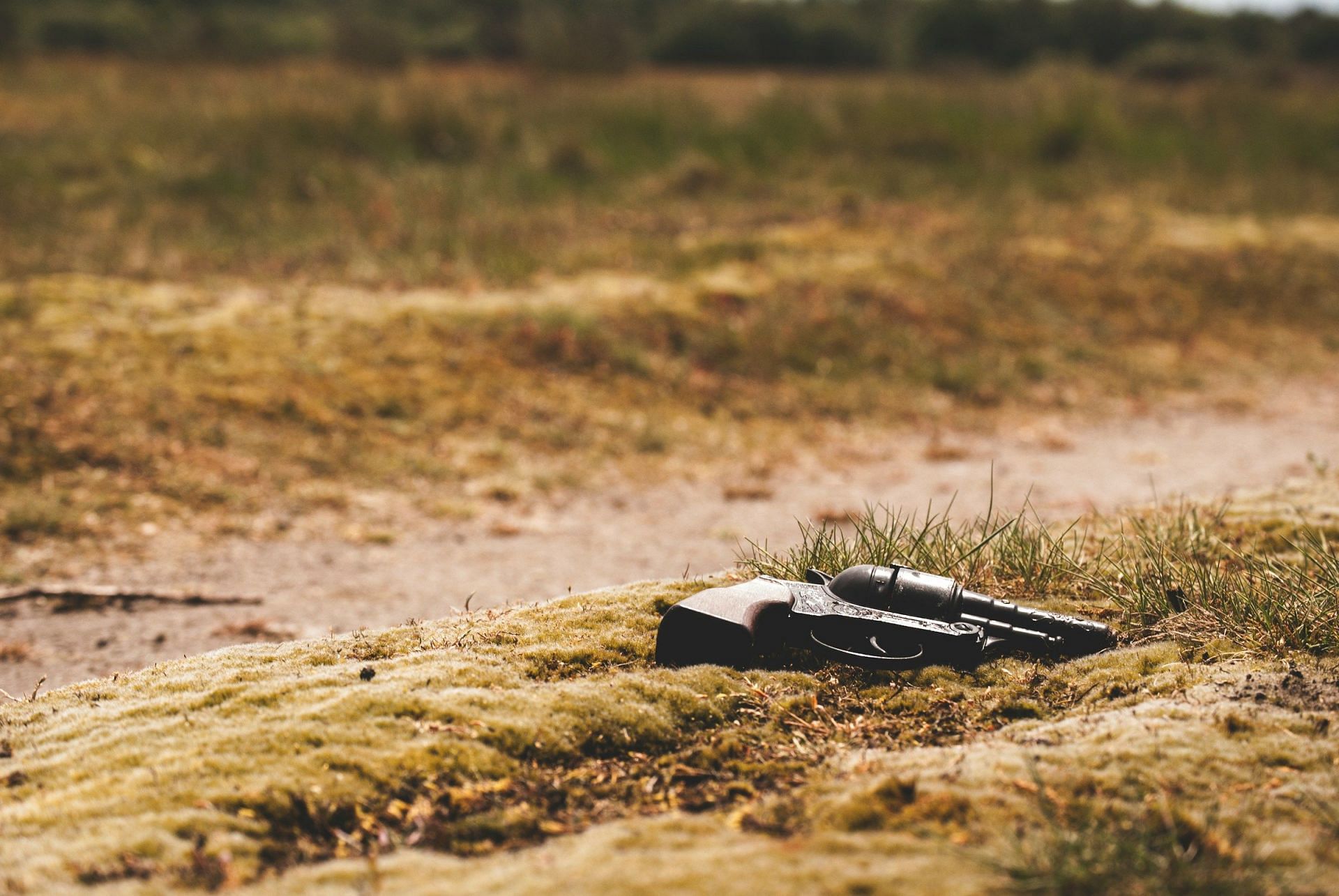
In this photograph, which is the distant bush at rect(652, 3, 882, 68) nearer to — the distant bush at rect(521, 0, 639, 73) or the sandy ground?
the distant bush at rect(521, 0, 639, 73)

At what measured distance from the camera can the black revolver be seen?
3172mm

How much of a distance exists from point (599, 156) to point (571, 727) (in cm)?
1290

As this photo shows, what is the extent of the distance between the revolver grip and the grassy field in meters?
3.85

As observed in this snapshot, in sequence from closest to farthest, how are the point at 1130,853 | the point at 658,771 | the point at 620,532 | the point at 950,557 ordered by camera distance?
the point at 1130,853 → the point at 658,771 → the point at 950,557 → the point at 620,532

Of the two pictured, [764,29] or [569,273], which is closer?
[569,273]

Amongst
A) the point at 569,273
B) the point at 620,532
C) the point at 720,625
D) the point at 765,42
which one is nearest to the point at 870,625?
the point at 720,625

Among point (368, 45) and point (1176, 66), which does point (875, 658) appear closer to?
point (368, 45)

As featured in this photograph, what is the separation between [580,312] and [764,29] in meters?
22.4

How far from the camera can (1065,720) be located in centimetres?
280

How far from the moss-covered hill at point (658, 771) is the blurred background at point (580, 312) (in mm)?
1900

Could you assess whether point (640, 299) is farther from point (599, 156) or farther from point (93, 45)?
point (93, 45)

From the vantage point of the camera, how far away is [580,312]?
9477 mm

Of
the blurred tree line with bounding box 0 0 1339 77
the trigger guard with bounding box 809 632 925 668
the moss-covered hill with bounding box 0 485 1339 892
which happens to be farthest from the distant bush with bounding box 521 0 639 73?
the trigger guard with bounding box 809 632 925 668

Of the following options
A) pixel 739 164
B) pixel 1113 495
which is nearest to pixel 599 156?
pixel 739 164
